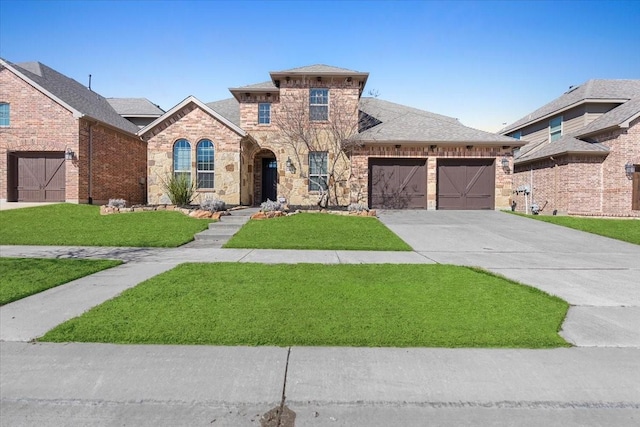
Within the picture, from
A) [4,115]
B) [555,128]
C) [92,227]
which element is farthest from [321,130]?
[555,128]

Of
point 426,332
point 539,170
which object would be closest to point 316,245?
point 426,332

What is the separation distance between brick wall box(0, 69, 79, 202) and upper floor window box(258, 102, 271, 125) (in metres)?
9.23

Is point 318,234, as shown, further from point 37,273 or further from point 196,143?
point 196,143

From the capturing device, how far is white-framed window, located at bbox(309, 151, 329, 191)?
18.2 m

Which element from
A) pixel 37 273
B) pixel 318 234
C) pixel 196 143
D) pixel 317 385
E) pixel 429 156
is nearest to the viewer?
pixel 317 385

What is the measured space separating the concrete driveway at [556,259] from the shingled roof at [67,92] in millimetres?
16587

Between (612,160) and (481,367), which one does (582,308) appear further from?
(612,160)

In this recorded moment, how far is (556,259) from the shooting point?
7.84 m

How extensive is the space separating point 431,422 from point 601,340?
2.53 m

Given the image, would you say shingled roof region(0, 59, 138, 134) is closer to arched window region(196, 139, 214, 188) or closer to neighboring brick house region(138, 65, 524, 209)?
neighboring brick house region(138, 65, 524, 209)

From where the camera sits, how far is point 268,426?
7.30 feet

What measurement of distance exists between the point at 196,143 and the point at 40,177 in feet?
26.7

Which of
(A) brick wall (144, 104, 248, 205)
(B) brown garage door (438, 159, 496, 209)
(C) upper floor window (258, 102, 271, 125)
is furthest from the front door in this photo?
(B) brown garage door (438, 159, 496, 209)

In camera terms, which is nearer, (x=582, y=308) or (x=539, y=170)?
(x=582, y=308)
